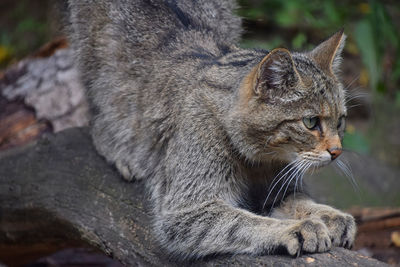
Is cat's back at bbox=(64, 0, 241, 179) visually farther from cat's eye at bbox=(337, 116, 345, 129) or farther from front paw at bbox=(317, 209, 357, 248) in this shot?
front paw at bbox=(317, 209, 357, 248)

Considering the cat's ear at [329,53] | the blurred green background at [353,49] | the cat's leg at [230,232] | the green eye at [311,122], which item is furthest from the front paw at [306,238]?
the blurred green background at [353,49]

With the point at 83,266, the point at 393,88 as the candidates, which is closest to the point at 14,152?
the point at 83,266

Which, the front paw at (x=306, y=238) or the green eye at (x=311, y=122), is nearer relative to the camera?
the front paw at (x=306, y=238)

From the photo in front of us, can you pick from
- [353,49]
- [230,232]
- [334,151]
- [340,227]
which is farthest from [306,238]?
[353,49]

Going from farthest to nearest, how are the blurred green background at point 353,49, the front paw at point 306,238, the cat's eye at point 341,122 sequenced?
1. the blurred green background at point 353,49
2. the cat's eye at point 341,122
3. the front paw at point 306,238

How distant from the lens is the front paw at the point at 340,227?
305 centimetres

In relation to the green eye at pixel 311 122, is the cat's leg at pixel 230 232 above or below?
Answer: below

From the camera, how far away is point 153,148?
→ 389cm

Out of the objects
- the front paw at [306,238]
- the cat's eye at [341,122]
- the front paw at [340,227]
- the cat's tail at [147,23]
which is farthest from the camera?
the cat's tail at [147,23]

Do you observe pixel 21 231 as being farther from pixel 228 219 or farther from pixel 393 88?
pixel 393 88

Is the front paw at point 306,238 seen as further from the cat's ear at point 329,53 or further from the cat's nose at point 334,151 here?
the cat's ear at point 329,53

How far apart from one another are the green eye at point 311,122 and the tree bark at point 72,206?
0.70 meters

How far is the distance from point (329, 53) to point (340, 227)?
43.4 inches

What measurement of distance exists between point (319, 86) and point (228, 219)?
937 mm
